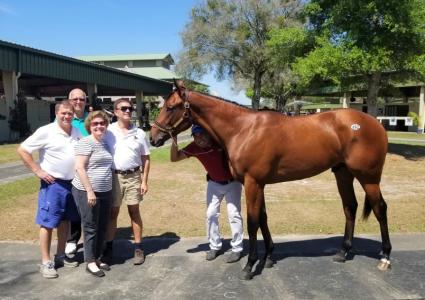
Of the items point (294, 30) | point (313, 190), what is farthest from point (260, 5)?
point (313, 190)

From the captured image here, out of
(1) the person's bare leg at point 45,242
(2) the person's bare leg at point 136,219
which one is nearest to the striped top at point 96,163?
(2) the person's bare leg at point 136,219

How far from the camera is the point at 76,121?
492cm

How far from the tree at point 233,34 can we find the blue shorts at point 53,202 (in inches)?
1180

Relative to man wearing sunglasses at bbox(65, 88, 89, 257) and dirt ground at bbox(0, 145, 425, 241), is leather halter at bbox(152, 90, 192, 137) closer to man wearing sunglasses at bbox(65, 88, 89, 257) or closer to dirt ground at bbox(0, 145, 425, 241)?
man wearing sunglasses at bbox(65, 88, 89, 257)

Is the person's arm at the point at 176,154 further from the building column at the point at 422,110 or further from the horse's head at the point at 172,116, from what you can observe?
the building column at the point at 422,110

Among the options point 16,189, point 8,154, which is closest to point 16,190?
point 16,189

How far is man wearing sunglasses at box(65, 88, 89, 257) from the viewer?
4812 millimetres

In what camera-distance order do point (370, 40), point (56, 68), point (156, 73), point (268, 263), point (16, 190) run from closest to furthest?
1. point (268, 263)
2. point (16, 190)
3. point (370, 40)
4. point (56, 68)
5. point (156, 73)

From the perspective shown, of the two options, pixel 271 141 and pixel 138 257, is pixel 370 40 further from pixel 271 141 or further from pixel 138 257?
pixel 138 257

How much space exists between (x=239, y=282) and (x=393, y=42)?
12.7 metres

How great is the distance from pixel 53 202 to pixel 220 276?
6.22ft

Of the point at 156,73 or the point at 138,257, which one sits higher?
the point at 156,73

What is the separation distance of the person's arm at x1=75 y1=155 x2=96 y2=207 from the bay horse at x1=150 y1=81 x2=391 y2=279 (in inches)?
29.0

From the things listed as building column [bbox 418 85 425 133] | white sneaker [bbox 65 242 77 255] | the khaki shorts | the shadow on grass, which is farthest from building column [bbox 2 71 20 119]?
building column [bbox 418 85 425 133]
